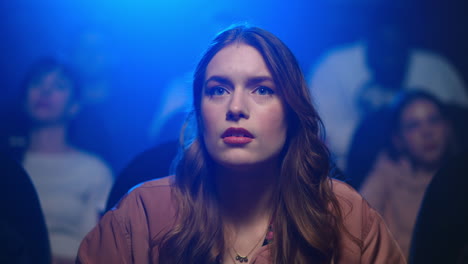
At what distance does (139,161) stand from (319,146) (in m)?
0.81

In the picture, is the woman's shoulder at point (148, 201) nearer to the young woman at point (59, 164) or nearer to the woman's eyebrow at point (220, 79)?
the woman's eyebrow at point (220, 79)

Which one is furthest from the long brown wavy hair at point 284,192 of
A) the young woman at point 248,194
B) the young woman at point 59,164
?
the young woman at point 59,164

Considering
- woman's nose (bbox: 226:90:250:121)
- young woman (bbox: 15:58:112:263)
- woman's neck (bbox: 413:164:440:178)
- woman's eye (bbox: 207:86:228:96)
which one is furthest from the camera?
woman's neck (bbox: 413:164:440:178)

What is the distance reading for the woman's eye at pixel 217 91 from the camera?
1158 mm

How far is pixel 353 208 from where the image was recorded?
1179 mm

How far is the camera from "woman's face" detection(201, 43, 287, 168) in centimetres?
106

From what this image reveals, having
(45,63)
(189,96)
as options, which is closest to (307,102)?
(189,96)

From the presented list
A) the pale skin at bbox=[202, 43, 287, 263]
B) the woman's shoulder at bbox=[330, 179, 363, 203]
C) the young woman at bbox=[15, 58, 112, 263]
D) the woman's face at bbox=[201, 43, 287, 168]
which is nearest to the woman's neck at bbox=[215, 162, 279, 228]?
the pale skin at bbox=[202, 43, 287, 263]

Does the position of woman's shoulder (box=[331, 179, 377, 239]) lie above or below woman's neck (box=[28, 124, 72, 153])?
below

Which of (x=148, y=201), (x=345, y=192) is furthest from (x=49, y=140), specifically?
(x=345, y=192)

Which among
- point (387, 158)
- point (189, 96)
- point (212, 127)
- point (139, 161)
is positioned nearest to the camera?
point (212, 127)

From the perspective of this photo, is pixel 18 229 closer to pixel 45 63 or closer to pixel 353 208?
pixel 45 63

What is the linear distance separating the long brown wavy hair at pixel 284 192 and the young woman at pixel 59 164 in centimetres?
93

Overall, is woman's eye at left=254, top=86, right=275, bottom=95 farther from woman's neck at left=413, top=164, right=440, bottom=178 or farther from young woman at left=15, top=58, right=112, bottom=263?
woman's neck at left=413, top=164, right=440, bottom=178
